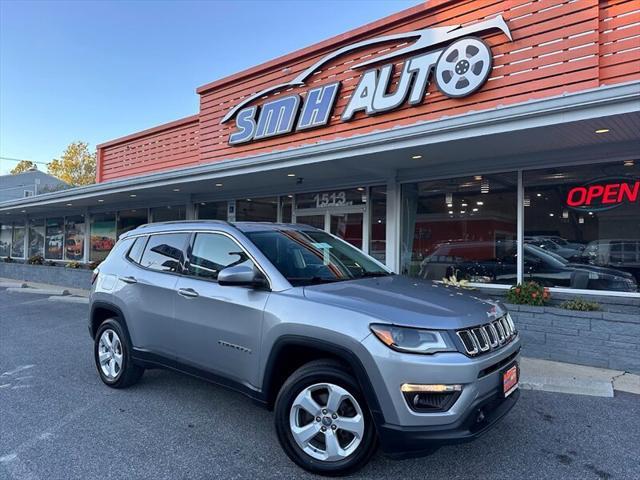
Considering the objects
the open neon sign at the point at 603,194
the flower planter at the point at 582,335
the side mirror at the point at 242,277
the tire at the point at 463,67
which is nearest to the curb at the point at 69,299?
the side mirror at the point at 242,277

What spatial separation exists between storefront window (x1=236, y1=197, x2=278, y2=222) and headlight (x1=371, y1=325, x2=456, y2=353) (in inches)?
327

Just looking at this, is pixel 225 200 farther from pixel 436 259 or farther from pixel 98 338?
pixel 98 338

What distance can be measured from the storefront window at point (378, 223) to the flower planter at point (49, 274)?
9.48 meters

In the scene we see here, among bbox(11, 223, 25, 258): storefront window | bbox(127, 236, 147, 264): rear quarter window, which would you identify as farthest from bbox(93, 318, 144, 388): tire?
bbox(11, 223, 25, 258): storefront window

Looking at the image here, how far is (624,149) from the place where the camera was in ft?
20.8

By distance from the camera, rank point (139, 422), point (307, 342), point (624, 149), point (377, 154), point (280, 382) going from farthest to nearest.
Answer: point (377, 154) → point (624, 149) → point (139, 422) → point (280, 382) → point (307, 342)

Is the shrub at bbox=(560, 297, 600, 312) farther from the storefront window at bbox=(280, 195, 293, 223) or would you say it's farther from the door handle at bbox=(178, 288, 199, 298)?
the storefront window at bbox=(280, 195, 293, 223)

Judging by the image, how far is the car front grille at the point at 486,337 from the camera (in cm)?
280

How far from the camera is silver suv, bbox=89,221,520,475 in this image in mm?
2674

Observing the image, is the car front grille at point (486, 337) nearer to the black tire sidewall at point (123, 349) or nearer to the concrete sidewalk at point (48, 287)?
the black tire sidewall at point (123, 349)

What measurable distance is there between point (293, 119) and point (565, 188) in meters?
5.95

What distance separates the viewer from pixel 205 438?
3.56 meters

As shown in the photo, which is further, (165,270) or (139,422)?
(165,270)

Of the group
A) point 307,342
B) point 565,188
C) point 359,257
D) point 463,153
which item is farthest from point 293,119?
point 307,342
